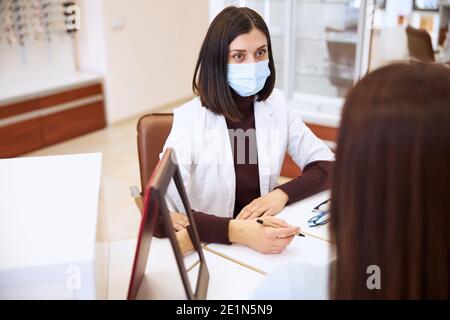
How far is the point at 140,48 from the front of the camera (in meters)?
4.45

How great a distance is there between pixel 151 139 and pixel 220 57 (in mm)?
384

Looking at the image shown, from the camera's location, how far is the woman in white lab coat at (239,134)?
4.54 feet

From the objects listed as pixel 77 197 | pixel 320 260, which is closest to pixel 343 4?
pixel 320 260

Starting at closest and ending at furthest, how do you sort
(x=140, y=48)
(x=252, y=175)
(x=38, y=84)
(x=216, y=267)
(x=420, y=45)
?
(x=216, y=267) < (x=252, y=175) < (x=420, y=45) < (x=38, y=84) < (x=140, y=48)

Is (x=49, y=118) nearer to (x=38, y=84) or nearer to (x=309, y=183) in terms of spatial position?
(x=38, y=84)

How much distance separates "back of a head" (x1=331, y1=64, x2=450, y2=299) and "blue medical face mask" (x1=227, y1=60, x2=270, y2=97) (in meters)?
0.82

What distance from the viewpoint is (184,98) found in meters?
5.20

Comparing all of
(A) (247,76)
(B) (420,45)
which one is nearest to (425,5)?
(B) (420,45)

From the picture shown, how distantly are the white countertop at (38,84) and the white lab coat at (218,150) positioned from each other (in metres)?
2.51

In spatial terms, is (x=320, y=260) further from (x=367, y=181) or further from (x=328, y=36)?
(x=328, y=36)

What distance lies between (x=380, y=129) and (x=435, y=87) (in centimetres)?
9

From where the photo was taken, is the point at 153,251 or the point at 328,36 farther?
the point at 328,36

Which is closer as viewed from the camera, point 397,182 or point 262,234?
point 397,182

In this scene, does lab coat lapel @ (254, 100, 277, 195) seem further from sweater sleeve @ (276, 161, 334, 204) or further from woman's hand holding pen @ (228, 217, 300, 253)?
woman's hand holding pen @ (228, 217, 300, 253)
